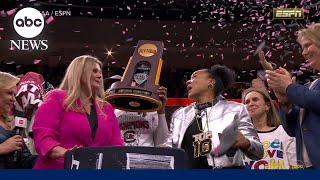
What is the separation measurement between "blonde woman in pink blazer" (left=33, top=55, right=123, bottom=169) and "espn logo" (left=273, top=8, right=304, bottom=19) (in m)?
8.68

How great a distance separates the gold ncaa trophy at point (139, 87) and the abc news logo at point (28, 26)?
757 centimetres

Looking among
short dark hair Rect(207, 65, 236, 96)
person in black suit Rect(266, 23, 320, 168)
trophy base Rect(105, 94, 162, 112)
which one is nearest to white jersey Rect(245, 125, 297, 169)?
short dark hair Rect(207, 65, 236, 96)

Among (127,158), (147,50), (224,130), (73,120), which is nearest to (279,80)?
(224,130)

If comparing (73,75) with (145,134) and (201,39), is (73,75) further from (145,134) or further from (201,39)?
(201,39)

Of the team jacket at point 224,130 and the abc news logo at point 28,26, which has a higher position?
the abc news logo at point 28,26

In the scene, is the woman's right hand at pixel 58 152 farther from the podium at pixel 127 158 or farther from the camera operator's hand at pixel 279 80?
the camera operator's hand at pixel 279 80

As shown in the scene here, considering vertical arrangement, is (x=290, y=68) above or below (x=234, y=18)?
below

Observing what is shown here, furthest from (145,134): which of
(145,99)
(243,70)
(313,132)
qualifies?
(243,70)

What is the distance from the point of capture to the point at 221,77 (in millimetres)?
3391

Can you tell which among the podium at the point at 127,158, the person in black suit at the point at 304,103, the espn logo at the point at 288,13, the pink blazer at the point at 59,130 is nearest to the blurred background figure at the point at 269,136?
the person in black suit at the point at 304,103

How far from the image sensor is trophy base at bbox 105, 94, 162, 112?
3494mm

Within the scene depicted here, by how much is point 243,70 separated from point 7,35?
4.54 meters

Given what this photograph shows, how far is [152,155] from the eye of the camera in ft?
7.00

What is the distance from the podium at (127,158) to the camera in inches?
83.9
